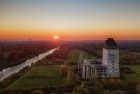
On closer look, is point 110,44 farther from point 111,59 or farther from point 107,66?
point 107,66

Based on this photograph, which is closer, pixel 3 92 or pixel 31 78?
pixel 3 92

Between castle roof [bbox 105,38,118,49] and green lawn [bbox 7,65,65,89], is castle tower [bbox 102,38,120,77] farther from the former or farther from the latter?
green lawn [bbox 7,65,65,89]

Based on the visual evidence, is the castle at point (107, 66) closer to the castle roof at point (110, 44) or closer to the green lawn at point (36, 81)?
the castle roof at point (110, 44)

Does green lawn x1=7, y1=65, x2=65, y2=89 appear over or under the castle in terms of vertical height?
under

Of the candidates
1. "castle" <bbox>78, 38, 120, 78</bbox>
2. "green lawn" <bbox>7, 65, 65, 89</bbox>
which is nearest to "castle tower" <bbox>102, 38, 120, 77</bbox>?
"castle" <bbox>78, 38, 120, 78</bbox>

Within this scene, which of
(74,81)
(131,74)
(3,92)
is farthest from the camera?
(131,74)

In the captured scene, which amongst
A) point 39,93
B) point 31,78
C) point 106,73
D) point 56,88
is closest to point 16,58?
point 31,78

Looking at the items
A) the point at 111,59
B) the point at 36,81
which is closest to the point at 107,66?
the point at 111,59

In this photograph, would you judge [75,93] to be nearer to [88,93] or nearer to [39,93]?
[88,93]

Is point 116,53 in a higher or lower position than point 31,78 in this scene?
higher
